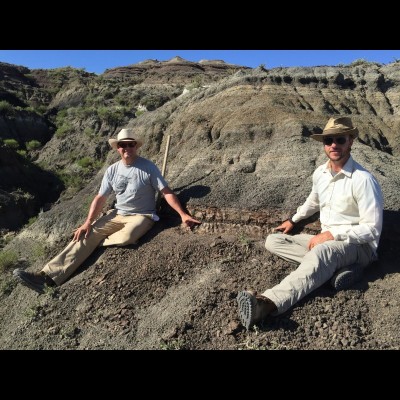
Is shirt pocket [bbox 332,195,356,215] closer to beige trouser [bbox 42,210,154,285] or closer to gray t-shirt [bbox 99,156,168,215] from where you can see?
gray t-shirt [bbox 99,156,168,215]

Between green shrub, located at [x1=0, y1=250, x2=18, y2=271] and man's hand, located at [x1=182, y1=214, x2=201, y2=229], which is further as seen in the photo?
green shrub, located at [x1=0, y1=250, x2=18, y2=271]

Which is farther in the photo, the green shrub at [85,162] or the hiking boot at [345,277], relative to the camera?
the green shrub at [85,162]

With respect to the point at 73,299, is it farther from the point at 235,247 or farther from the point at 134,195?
the point at 235,247

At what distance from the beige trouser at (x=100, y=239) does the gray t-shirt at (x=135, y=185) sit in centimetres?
15

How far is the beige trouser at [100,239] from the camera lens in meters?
6.21

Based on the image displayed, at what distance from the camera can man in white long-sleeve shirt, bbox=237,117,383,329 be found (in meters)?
4.37

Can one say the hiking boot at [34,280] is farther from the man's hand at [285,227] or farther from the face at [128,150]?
the man's hand at [285,227]

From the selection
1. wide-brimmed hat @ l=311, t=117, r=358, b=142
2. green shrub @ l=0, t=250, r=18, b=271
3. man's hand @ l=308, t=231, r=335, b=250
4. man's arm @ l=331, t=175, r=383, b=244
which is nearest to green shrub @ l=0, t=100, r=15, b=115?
green shrub @ l=0, t=250, r=18, b=271

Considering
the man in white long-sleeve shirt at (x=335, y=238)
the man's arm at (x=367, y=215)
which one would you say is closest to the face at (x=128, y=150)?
the man in white long-sleeve shirt at (x=335, y=238)

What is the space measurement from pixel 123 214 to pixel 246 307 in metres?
2.89

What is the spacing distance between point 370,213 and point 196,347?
2.29 metres

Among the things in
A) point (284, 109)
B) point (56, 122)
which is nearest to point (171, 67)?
point (56, 122)

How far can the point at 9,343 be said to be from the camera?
5.52 meters

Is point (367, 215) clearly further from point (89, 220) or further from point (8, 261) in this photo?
point (8, 261)
